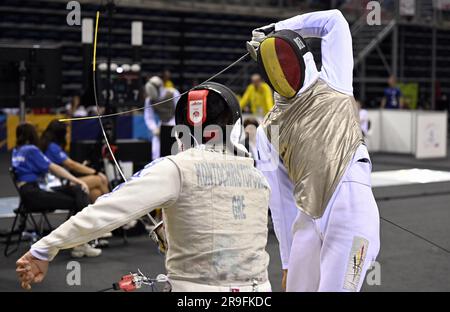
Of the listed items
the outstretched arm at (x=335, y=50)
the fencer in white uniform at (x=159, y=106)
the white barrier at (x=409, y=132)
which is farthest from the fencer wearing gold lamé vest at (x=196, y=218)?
the white barrier at (x=409, y=132)

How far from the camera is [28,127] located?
6.26 m

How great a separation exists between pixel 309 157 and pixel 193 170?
618 millimetres

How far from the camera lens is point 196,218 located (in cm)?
215

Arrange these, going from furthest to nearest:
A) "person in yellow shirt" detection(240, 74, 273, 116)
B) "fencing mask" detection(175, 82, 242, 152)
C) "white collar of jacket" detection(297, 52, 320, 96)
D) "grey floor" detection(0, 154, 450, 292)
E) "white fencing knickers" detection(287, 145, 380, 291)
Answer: "person in yellow shirt" detection(240, 74, 273, 116) → "grey floor" detection(0, 154, 450, 292) → "white collar of jacket" detection(297, 52, 320, 96) → "white fencing knickers" detection(287, 145, 380, 291) → "fencing mask" detection(175, 82, 242, 152)

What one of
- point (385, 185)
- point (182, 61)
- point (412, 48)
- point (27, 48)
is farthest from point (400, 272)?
point (412, 48)

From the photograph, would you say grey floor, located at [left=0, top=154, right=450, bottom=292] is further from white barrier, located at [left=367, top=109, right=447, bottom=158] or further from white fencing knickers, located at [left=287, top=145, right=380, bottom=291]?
white barrier, located at [left=367, top=109, right=447, bottom=158]

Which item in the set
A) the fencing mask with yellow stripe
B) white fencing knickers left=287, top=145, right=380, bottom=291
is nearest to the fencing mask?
the fencing mask with yellow stripe

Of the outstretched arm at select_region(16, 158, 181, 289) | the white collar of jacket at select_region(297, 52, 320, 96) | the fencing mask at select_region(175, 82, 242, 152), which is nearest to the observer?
the outstretched arm at select_region(16, 158, 181, 289)

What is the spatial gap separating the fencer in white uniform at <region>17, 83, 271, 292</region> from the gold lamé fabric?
339 mm

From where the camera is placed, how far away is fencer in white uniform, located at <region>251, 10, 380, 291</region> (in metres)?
2.55

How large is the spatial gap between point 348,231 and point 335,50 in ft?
2.22

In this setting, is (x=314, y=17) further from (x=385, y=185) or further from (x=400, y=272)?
(x=385, y=185)

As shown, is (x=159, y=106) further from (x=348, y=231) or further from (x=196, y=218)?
(x=196, y=218)

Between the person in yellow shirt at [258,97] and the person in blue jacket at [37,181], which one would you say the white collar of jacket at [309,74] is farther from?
the person in yellow shirt at [258,97]
